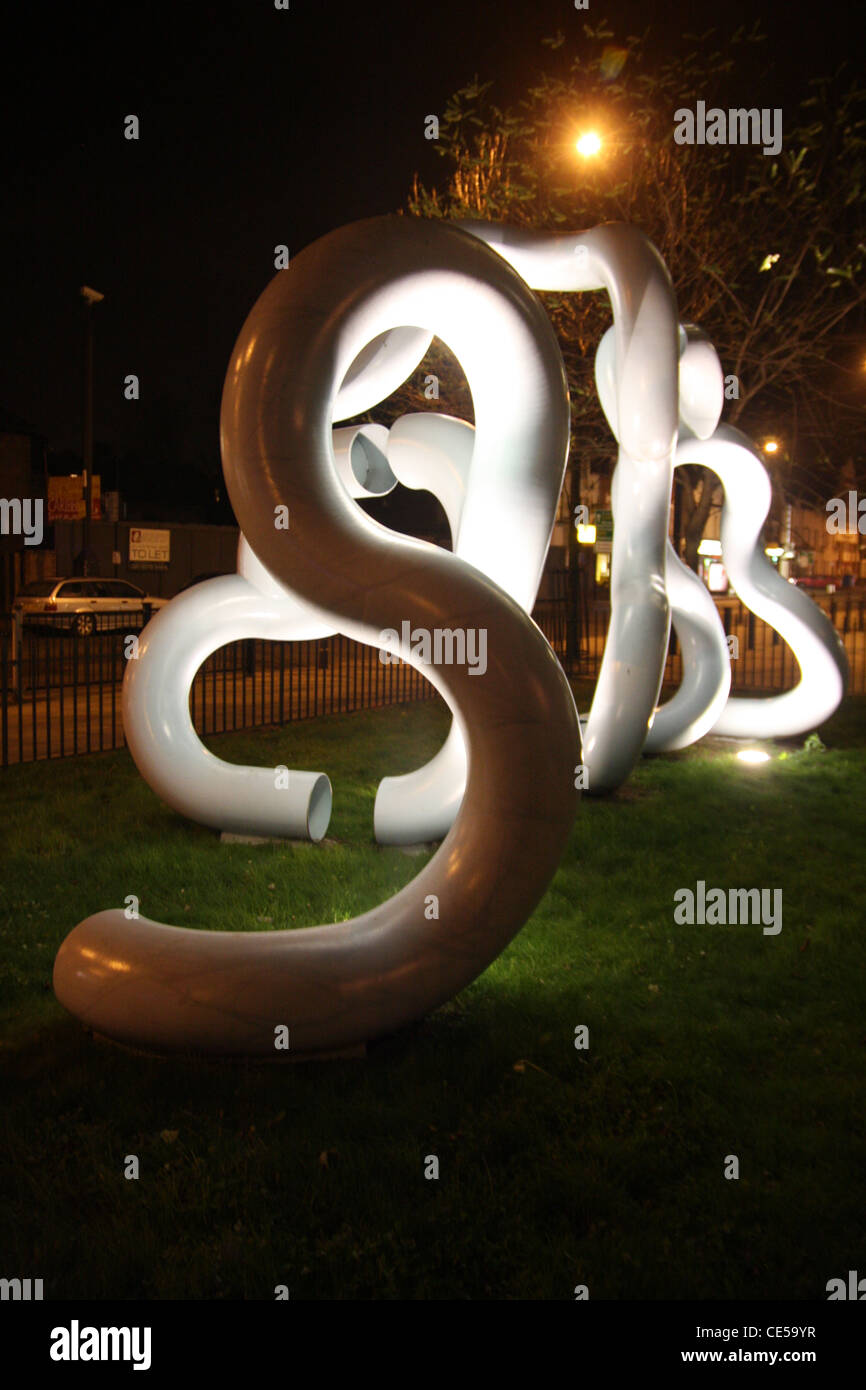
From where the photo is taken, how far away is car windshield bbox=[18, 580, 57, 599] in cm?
2423

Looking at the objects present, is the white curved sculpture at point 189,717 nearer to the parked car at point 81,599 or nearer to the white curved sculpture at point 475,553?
the white curved sculpture at point 475,553

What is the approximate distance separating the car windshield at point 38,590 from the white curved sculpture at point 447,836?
70.9 feet

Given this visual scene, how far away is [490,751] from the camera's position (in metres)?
3.94

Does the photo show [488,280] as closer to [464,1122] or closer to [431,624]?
[431,624]

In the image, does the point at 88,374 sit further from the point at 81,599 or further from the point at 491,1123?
the point at 491,1123

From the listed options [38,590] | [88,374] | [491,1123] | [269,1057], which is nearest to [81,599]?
[38,590]

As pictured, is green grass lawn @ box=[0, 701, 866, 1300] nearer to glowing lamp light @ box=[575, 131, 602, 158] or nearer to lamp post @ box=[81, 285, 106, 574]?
glowing lamp light @ box=[575, 131, 602, 158]

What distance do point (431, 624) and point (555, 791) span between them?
813 millimetres

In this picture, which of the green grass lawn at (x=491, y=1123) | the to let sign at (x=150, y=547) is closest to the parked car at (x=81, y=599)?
the to let sign at (x=150, y=547)

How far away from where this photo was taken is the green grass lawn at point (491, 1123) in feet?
9.54

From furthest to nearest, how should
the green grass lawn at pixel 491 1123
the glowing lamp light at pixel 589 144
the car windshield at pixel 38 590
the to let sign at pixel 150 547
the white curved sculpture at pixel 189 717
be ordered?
the to let sign at pixel 150 547 < the car windshield at pixel 38 590 < the glowing lamp light at pixel 589 144 < the white curved sculpture at pixel 189 717 < the green grass lawn at pixel 491 1123

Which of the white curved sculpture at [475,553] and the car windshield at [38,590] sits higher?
the car windshield at [38,590]

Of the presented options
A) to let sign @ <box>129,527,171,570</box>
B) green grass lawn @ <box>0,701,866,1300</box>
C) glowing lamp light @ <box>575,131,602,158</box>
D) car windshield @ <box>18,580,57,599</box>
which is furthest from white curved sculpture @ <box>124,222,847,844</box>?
to let sign @ <box>129,527,171,570</box>
